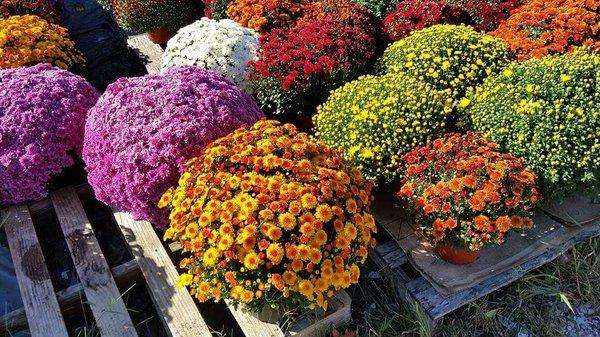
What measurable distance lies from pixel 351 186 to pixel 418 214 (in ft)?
1.36

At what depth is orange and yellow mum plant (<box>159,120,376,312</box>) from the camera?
221 cm

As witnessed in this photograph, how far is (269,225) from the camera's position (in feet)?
7.30

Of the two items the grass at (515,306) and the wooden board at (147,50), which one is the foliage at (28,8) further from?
the grass at (515,306)

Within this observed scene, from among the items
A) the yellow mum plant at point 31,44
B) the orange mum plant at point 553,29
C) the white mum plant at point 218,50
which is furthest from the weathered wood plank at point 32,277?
the orange mum plant at point 553,29

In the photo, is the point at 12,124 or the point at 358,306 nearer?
the point at 358,306

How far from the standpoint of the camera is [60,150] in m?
3.28

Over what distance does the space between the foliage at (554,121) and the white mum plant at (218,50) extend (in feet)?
5.74

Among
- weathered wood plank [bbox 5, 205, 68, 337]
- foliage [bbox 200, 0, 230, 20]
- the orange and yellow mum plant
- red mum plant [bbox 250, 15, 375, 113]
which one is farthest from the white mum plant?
weathered wood plank [bbox 5, 205, 68, 337]

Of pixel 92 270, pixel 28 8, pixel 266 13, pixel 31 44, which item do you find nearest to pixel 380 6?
pixel 266 13

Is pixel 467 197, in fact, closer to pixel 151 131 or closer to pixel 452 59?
pixel 452 59

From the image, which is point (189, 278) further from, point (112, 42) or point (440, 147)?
point (112, 42)

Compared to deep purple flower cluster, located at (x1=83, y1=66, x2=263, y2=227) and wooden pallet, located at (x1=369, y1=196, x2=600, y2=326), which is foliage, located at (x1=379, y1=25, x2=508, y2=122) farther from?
deep purple flower cluster, located at (x1=83, y1=66, x2=263, y2=227)

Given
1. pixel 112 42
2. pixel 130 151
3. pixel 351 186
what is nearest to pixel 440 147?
pixel 351 186

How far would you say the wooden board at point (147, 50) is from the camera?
4.49m
